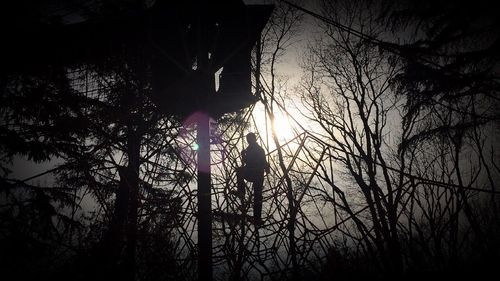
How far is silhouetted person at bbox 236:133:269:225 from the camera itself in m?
3.76

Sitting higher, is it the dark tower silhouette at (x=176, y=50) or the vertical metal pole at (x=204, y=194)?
the dark tower silhouette at (x=176, y=50)

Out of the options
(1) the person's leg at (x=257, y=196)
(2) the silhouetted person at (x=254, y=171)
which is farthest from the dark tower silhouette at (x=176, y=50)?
(1) the person's leg at (x=257, y=196)

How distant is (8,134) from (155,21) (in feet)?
20.4

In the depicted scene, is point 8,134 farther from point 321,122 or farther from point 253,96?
point 321,122

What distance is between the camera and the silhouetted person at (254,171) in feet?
12.3

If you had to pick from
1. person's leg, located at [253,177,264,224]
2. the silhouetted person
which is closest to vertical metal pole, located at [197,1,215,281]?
the silhouetted person

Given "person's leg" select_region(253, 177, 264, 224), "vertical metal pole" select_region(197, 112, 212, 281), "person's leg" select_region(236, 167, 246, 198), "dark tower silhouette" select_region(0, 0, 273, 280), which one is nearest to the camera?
"vertical metal pole" select_region(197, 112, 212, 281)

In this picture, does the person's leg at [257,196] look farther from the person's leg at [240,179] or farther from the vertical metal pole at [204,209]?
the vertical metal pole at [204,209]

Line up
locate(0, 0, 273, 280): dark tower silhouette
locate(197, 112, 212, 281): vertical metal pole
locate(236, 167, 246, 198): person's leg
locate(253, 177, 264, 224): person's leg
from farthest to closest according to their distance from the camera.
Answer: locate(253, 177, 264, 224): person's leg, locate(236, 167, 246, 198): person's leg, locate(0, 0, 273, 280): dark tower silhouette, locate(197, 112, 212, 281): vertical metal pole

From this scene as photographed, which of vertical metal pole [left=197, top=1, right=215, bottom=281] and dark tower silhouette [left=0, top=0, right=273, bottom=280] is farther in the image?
dark tower silhouette [left=0, top=0, right=273, bottom=280]

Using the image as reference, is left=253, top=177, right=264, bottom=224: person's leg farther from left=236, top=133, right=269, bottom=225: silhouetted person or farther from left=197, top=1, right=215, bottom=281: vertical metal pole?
left=197, top=1, right=215, bottom=281: vertical metal pole

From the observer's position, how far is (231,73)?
162 inches

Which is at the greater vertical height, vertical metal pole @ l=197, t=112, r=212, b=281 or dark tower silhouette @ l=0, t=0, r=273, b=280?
dark tower silhouette @ l=0, t=0, r=273, b=280

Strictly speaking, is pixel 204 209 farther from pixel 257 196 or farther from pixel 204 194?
pixel 257 196
